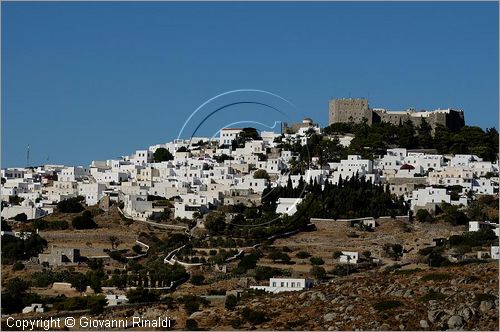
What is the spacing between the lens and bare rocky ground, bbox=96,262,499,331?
83.6ft

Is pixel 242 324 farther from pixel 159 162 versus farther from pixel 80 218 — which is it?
pixel 159 162

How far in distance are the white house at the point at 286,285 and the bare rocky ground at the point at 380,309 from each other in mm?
942

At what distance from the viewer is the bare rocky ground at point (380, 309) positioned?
83.6 feet

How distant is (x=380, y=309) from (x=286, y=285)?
537 cm

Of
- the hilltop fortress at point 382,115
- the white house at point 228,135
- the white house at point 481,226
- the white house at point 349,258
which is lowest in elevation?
the white house at point 349,258

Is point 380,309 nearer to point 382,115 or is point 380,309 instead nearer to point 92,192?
point 92,192

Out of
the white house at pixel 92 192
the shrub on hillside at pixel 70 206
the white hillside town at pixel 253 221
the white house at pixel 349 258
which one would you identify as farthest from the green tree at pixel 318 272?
the white house at pixel 92 192

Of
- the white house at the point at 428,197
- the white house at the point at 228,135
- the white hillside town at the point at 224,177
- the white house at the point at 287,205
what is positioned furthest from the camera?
the white house at the point at 228,135

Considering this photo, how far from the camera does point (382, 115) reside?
56.2 m

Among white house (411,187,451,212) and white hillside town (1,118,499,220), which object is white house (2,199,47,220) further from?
white house (411,187,451,212)

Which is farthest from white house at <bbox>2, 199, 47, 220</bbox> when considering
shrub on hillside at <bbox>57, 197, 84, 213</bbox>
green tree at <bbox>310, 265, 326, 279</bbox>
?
green tree at <bbox>310, 265, 326, 279</bbox>

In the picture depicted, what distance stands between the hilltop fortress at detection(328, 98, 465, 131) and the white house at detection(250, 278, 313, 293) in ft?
78.2

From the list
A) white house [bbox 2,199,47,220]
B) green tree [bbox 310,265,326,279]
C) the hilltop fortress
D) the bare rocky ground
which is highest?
the hilltop fortress

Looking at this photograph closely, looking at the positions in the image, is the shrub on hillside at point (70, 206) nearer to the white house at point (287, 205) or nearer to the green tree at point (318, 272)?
the white house at point (287, 205)
